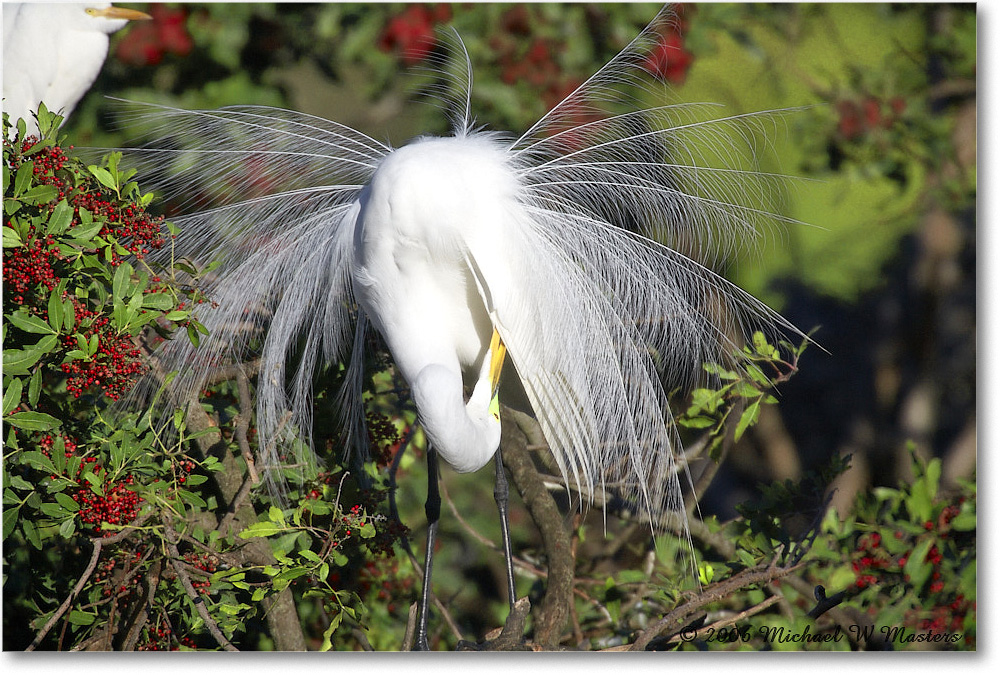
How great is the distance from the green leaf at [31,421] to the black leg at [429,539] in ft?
2.04

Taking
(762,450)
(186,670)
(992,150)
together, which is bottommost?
(186,670)

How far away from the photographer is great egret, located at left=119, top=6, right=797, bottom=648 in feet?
3.94

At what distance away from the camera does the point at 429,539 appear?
1.45 meters

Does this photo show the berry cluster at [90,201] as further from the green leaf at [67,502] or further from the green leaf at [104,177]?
the green leaf at [67,502]

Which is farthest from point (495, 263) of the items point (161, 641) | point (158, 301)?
point (161, 641)

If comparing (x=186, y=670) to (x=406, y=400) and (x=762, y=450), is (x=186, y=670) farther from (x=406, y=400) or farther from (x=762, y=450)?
(x=762, y=450)

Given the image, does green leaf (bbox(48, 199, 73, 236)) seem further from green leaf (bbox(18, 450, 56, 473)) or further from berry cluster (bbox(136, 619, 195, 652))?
berry cluster (bbox(136, 619, 195, 652))

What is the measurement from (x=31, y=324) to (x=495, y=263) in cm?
63

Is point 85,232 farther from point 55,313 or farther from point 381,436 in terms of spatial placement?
point 381,436

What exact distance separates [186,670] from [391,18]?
1225 millimetres

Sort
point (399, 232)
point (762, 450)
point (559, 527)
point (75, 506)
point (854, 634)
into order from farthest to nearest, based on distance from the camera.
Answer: point (762, 450) → point (559, 527) → point (854, 634) → point (399, 232) → point (75, 506)

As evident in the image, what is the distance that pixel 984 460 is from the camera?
1281mm

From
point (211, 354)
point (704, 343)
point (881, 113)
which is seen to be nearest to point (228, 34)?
point (211, 354)

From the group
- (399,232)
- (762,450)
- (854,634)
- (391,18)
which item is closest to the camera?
(399,232)
